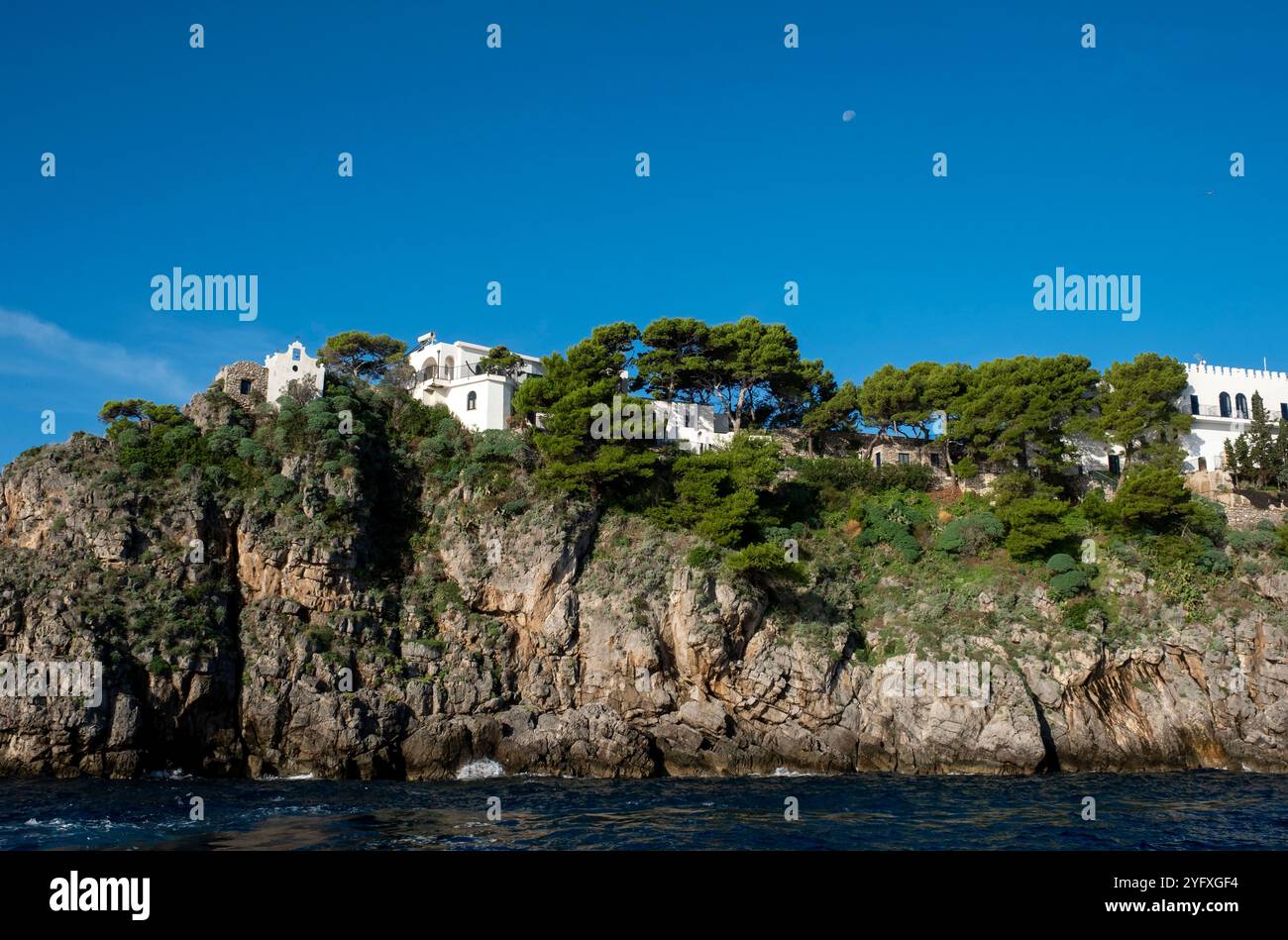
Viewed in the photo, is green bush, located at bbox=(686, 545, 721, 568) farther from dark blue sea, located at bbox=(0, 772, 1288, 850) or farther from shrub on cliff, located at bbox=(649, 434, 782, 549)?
dark blue sea, located at bbox=(0, 772, 1288, 850)

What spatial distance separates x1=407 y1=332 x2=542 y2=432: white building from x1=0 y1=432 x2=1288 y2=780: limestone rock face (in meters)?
10.1

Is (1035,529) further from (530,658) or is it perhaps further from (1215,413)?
(1215,413)

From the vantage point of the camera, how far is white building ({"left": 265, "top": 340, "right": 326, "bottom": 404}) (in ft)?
164

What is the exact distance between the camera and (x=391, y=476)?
48.6 meters

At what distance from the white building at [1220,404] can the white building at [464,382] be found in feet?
128

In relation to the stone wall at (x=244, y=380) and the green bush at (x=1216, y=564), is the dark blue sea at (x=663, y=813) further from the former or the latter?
the stone wall at (x=244, y=380)

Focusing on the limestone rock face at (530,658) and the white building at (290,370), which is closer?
the limestone rock face at (530,658)

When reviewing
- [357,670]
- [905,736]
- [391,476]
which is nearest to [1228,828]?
[905,736]

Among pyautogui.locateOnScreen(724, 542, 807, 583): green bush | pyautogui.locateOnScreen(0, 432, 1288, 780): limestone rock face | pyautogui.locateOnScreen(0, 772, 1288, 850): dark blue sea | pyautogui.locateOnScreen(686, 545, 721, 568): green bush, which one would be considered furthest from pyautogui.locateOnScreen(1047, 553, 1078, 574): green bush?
pyautogui.locateOnScreen(686, 545, 721, 568): green bush

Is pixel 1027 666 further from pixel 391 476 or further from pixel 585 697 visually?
pixel 391 476

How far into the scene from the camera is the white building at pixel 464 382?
53688 mm

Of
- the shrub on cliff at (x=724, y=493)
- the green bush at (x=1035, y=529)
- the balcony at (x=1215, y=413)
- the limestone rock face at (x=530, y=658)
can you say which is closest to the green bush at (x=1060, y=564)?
the green bush at (x=1035, y=529)

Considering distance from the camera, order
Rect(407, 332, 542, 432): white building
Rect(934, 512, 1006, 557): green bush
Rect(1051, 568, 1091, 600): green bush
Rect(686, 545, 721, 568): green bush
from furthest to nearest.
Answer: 1. Rect(407, 332, 542, 432): white building
2. Rect(934, 512, 1006, 557): green bush
3. Rect(1051, 568, 1091, 600): green bush
4. Rect(686, 545, 721, 568): green bush

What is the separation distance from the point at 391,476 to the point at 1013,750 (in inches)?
1197
